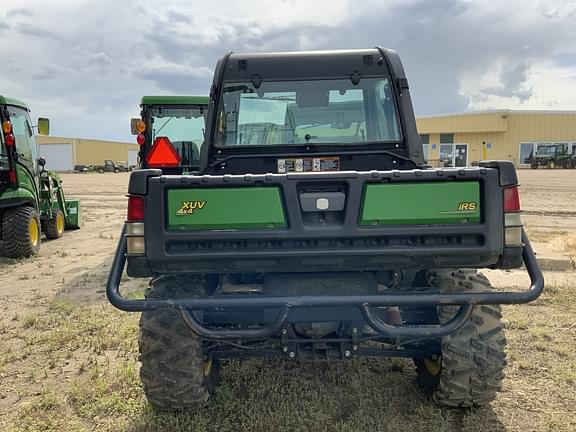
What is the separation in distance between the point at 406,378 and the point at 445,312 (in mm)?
1014

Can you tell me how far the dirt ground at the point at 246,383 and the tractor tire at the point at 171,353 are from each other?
213 millimetres

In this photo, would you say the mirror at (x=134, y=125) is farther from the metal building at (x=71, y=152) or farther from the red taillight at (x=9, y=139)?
the metal building at (x=71, y=152)

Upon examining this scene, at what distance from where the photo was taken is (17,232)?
7973mm

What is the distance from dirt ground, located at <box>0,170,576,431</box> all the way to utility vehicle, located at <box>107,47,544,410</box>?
204mm

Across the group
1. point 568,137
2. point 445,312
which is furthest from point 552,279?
point 568,137

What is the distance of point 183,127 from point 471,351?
21.9 ft

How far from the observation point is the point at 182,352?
116 inches

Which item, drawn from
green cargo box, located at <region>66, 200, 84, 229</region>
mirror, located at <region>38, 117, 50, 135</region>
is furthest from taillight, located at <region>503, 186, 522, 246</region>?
green cargo box, located at <region>66, 200, 84, 229</region>

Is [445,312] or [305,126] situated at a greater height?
[305,126]

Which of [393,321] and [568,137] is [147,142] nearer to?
[393,321]

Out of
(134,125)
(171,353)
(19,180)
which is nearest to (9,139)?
(19,180)

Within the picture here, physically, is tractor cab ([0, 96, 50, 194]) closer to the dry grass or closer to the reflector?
the reflector

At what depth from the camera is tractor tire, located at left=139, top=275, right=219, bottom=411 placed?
2.95 meters

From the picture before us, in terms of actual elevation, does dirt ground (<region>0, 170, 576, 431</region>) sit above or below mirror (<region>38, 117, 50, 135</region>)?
below
